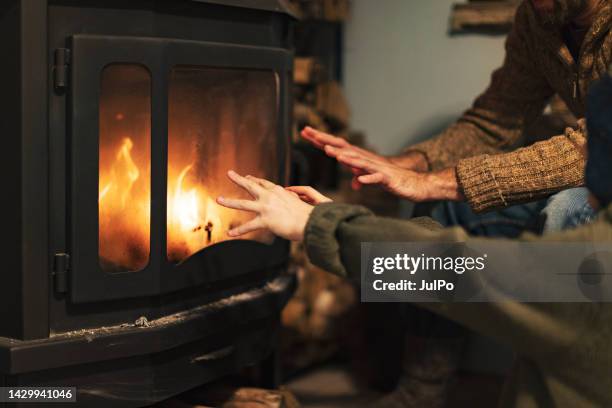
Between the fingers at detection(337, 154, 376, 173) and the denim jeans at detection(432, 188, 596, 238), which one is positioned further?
the denim jeans at detection(432, 188, 596, 238)

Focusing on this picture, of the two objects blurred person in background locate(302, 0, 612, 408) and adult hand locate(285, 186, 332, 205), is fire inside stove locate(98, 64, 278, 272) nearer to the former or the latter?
blurred person in background locate(302, 0, 612, 408)

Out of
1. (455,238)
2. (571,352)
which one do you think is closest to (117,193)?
(455,238)

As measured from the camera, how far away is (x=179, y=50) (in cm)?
164

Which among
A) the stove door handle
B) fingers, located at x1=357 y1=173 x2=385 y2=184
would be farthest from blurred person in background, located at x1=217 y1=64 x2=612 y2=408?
the stove door handle

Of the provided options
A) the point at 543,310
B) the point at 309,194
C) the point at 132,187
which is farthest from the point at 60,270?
the point at 543,310

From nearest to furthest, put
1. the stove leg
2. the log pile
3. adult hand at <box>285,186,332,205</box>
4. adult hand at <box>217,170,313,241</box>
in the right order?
adult hand at <box>217,170,313,241</box> < adult hand at <box>285,186,332,205</box> < the log pile < the stove leg

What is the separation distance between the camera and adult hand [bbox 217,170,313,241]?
1.27 metres

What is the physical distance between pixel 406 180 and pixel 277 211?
0.52 meters

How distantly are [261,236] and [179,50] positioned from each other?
18.6 inches

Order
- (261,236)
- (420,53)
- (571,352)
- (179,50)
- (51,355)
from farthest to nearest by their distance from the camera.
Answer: (420,53)
(261,236)
(179,50)
(51,355)
(571,352)

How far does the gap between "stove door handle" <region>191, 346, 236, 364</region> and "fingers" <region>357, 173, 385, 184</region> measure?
46cm

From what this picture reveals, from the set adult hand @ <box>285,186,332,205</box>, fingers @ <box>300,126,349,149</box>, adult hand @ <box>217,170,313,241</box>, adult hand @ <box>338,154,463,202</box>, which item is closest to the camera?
adult hand @ <box>217,170,313,241</box>

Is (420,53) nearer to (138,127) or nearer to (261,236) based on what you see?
(261,236)

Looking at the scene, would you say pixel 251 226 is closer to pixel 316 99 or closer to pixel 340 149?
pixel 340 149
